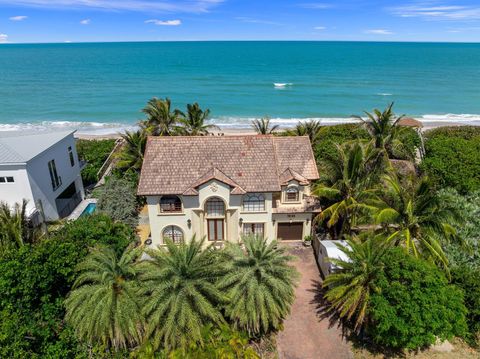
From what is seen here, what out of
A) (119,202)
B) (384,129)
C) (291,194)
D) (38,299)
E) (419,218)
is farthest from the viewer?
(384,129)

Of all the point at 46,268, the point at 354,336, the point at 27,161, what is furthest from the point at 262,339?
the point at 27,161

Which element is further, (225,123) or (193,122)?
(225,123)

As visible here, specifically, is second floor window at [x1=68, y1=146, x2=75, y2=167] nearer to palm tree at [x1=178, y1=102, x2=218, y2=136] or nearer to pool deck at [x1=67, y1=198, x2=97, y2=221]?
pool deck at [x1=67, y1=198, x2=97, y2=221]

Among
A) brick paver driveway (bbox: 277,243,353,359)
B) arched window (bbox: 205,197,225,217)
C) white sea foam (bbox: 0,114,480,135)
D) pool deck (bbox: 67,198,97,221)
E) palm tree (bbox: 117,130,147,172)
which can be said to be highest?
palm tree (bbox: 117,130,147,172)

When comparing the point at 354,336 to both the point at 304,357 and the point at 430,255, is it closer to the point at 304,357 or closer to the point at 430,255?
the point at 304,357

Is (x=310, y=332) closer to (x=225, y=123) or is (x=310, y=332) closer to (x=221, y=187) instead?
(x=221, y=187)

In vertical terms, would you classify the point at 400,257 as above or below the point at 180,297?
above

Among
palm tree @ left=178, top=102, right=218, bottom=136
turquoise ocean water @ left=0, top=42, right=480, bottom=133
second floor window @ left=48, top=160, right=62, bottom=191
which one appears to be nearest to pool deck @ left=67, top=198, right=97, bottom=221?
second floor window @ left=48, top=160, right=62, bottom=191

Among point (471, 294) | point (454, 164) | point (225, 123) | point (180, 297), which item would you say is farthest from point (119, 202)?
point (225, 123)
